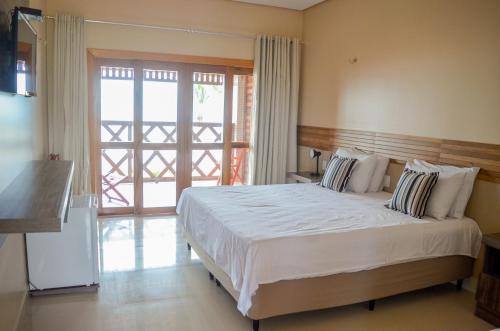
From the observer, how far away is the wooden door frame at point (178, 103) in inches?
192

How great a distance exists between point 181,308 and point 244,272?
764mm

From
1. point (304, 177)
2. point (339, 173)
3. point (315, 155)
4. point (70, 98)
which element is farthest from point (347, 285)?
point (70, 98)

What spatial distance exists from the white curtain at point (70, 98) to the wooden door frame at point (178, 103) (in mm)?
230

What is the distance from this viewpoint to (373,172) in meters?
4.09

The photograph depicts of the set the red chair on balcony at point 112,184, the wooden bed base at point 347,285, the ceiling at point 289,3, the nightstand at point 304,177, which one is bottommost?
the wooden bed base at point 347,285

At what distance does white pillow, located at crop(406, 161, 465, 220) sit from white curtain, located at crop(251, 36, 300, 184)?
8.63 ft

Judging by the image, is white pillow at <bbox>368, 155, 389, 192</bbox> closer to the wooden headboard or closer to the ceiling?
the wooden headboard

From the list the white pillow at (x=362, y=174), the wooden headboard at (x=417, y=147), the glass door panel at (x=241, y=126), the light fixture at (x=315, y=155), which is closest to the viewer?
the wooden headboard at (x=417, y=147)

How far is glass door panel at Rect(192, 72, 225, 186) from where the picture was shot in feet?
17.7

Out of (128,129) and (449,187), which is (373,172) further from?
(128,129)

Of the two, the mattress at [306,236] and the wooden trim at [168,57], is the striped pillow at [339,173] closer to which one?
the mattress at [306,236]

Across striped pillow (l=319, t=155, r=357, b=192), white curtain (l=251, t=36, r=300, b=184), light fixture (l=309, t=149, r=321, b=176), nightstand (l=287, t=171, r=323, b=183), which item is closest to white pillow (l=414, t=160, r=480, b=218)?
striped pillow (l=319, t=155, r=357, b=192)

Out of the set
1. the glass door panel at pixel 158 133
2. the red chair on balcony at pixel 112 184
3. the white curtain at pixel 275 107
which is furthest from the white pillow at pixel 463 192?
the red chair on balcony at pixel 112 184

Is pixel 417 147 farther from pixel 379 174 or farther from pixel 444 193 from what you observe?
pixel 444 193
